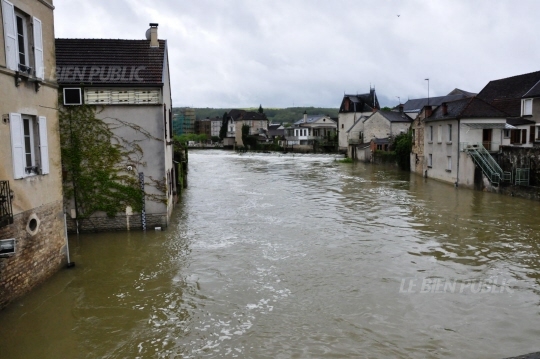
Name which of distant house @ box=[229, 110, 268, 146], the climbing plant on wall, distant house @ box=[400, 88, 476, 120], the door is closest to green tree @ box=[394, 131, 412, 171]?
the door

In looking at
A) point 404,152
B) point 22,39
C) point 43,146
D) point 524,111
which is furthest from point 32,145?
point 404,152

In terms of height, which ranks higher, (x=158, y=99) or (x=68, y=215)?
(x=158, y=99)

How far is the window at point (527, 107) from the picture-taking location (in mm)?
33688

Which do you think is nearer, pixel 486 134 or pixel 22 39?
pixel 22 39

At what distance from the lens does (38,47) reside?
1118cm

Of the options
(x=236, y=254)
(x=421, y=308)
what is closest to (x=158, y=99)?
(x=236, y=254)

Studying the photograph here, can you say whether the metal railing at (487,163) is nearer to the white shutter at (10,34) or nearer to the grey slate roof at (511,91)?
the grey slate roof at (511,91)

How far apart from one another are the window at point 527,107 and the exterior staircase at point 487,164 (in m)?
7.45

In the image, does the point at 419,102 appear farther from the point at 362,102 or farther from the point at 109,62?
the point at 109,62

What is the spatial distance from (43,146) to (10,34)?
281cm

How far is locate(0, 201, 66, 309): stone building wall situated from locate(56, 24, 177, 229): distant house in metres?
4.84

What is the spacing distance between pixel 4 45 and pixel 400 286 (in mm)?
11001

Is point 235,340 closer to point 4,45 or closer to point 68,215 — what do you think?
point 4,45

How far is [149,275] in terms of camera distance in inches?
501
